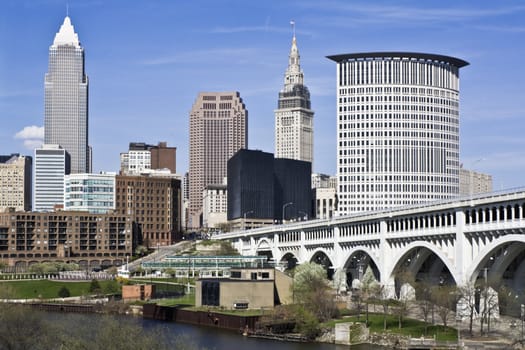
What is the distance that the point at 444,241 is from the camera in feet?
419

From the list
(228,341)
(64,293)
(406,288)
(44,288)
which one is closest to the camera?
(228,341)

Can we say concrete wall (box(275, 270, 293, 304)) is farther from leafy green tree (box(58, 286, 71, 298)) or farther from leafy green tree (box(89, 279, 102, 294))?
leafy green tree (box(58, 286, 71, 298))

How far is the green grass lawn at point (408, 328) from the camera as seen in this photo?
347 ft

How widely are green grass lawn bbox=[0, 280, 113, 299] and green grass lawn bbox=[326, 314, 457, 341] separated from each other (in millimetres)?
72516

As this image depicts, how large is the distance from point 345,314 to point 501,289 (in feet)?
80.9

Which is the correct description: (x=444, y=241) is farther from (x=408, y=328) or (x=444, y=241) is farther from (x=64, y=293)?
(x=64, y=293)

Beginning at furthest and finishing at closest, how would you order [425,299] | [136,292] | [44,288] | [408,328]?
1. [44,288]
2. [136,292]
3. [425,299]
4. [408,328]

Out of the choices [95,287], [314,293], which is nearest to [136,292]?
[95,287]

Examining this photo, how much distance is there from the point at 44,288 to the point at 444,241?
3473 inches

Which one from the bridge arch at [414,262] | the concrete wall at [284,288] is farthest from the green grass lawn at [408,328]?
the concrete wall at [284,288]

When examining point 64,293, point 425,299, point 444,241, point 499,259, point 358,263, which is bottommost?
point 64,293

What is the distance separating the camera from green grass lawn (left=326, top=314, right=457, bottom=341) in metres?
106

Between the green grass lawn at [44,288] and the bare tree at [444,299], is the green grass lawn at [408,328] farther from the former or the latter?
the green grass lawn at [44,288]

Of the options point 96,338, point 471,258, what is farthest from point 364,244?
→ point 96,338
